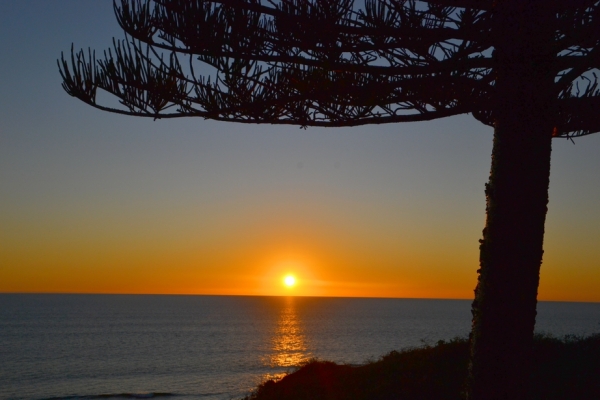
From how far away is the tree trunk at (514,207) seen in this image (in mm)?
5277

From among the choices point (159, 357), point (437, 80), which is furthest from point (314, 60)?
point (159, 357)

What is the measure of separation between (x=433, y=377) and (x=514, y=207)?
1108cm

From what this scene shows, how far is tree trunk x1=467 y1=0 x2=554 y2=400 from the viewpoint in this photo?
5.28 meters

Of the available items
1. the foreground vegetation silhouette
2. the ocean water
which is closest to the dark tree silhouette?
the foreground vegetation silhouette

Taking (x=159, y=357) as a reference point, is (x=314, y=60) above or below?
above

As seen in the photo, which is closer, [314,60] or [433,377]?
[314,60]

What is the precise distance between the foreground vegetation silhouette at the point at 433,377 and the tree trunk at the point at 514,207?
25.7 feet

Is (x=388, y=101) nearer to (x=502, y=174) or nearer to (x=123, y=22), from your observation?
(x=502, y=174)

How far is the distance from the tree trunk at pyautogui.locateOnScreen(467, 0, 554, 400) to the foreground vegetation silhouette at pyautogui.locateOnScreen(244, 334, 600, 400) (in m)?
7.84

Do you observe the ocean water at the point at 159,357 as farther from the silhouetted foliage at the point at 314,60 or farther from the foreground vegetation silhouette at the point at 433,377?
the silhouetted foliage at the point at 314,60

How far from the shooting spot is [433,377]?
50.3ft

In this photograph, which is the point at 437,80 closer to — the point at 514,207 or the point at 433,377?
the point at 514,207

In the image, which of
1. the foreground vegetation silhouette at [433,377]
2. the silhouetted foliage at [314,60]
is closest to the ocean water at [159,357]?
the foreground vegetation silhouette at [433,377]

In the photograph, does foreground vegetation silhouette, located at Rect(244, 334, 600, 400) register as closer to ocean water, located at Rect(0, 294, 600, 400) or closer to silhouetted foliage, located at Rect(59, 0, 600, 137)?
silhouetted foliage, located at Rect(59, 0, 600, 137)
